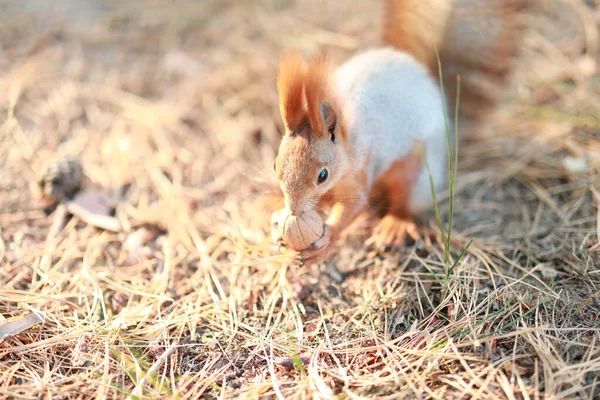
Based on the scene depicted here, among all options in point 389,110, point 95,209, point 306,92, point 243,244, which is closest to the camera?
point 306,92

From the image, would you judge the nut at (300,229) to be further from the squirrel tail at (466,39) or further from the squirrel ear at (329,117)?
the squirrel tail at (466,39)

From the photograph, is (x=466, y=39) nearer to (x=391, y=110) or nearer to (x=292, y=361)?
(x=391, y=110)

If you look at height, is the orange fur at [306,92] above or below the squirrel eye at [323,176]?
above

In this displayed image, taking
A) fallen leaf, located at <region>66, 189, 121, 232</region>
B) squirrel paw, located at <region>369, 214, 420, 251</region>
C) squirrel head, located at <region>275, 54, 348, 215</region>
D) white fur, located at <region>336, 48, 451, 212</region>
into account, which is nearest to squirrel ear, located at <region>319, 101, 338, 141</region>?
squirrel head, located at <region>275, 54, 348, 215</region>

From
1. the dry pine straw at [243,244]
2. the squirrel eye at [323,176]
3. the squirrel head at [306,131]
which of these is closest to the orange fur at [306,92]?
the squirrel head at [306,131]

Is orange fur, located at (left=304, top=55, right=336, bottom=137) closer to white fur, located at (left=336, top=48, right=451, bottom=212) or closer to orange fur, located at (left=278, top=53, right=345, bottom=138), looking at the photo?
orange fur, located at (left=278, top=53, right=345, bottom=138)

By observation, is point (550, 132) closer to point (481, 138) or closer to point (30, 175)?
point (481, 138)

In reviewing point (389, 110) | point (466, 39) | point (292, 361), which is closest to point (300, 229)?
point (292, 361)
